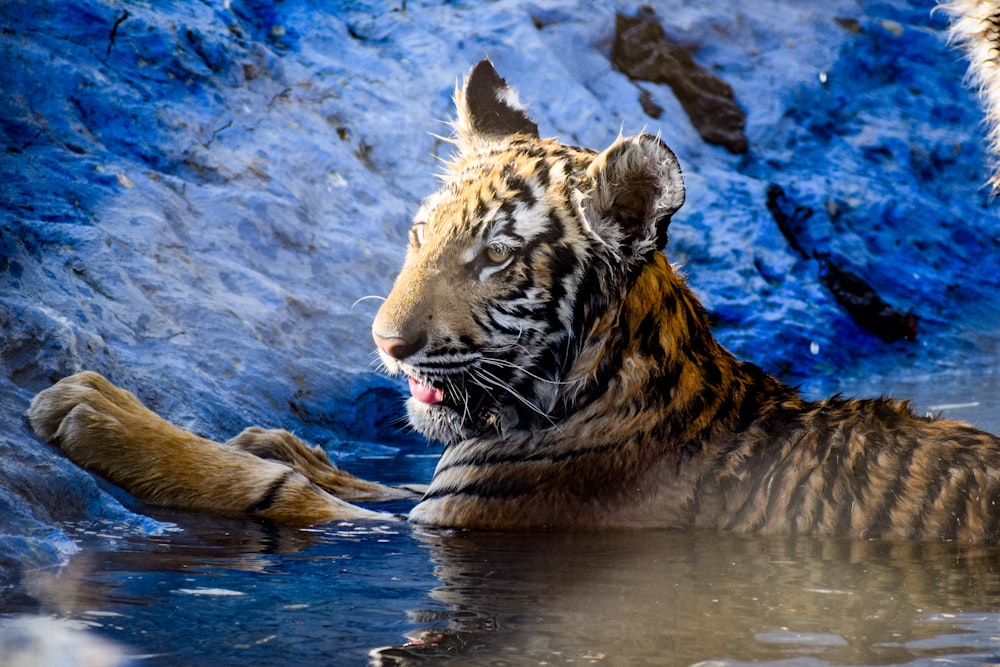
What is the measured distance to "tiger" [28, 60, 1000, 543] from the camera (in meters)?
3.49

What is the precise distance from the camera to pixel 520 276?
362 cm

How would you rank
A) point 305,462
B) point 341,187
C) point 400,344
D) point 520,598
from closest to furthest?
point 520,598
point 400,344
point 305,462
point 341,187

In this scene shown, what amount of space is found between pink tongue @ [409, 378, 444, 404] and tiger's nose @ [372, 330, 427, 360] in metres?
0.25

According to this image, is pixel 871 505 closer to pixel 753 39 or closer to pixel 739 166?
pixel 739 166

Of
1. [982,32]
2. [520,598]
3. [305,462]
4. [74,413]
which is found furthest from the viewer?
[982,32]

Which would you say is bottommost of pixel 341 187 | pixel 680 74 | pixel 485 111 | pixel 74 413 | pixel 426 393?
pixel 74 413

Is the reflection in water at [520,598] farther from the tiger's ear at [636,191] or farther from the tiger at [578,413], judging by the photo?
the tiger's ear at [636,191]

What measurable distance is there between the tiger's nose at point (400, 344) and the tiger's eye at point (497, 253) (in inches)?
13.8

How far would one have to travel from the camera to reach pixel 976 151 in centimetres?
948

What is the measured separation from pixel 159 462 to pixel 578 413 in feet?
4.17

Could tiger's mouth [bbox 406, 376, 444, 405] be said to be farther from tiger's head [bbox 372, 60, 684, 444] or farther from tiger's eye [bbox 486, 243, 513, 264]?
tiger's eye [bbox 486, 243, 513, 264]

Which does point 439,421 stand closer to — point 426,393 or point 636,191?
point 426,393

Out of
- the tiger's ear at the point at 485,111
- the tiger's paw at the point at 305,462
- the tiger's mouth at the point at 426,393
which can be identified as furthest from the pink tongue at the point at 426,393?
the tiger's ear at the point at 485,111

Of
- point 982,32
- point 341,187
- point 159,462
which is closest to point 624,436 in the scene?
point 159,462
